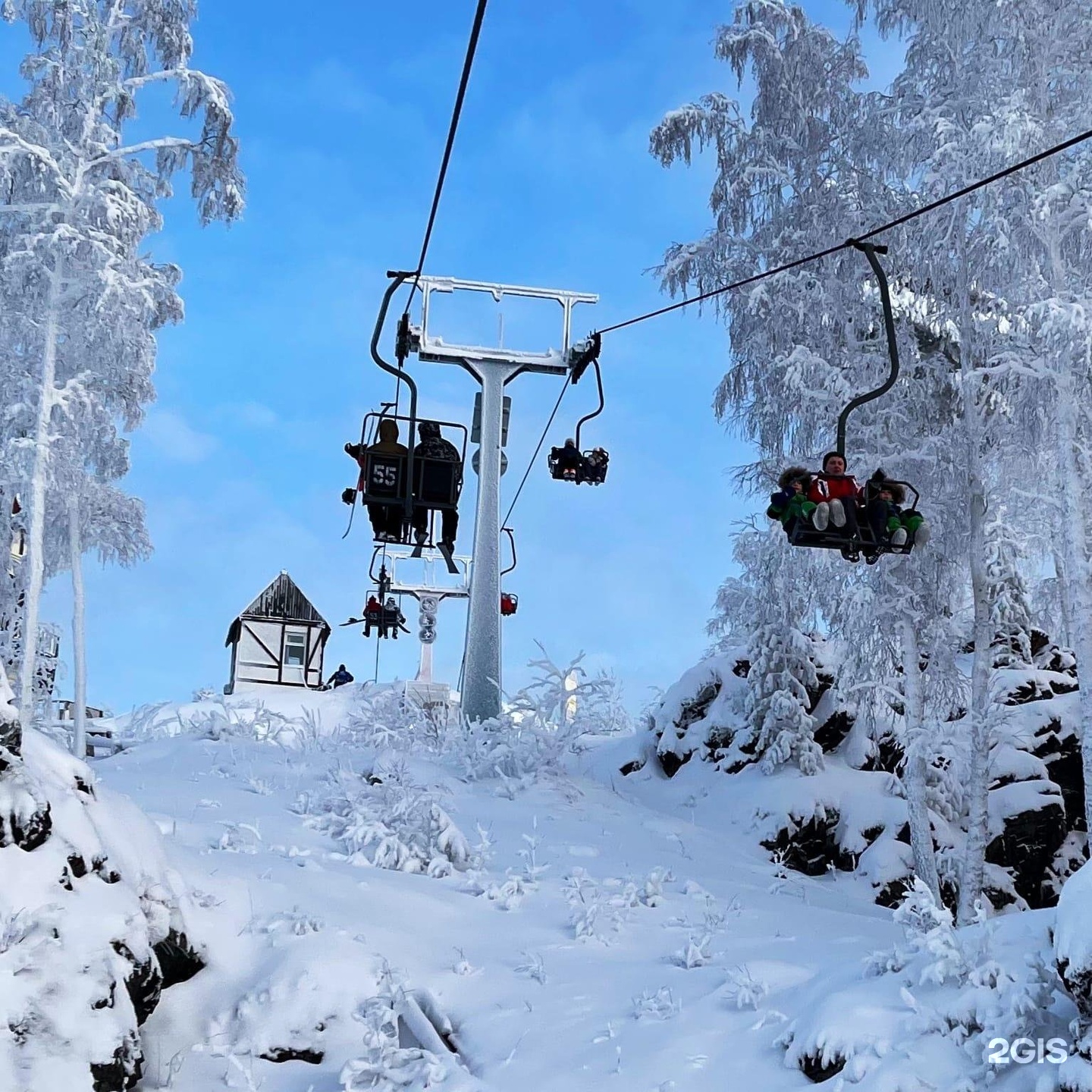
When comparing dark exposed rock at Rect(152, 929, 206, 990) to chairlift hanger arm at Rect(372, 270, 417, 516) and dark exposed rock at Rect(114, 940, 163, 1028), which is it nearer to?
dark exposed rock at Rect(114, 940, 163, 1028)

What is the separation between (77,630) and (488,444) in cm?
662

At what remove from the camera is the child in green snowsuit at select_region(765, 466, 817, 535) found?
880 centimetres

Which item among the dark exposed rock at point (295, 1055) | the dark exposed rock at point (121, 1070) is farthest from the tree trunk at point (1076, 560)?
the dark exposed rock at point (121, 1070)

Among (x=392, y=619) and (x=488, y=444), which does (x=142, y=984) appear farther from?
(x=392, y=619)

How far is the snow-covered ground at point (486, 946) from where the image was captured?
6.24 metres

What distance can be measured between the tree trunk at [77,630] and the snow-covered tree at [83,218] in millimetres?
481

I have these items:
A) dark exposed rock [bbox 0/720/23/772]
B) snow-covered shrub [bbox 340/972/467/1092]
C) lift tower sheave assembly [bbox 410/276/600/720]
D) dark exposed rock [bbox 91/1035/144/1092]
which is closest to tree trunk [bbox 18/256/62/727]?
lift tower sheave assembly [bbox 410/276/600/720]

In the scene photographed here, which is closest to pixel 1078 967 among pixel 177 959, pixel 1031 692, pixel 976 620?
pixel 177 959

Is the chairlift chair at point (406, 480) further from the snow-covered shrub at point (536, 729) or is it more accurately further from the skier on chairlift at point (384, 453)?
the snow-covered shrub at point (536, 729)

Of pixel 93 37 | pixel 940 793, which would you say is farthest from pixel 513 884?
pixel 93 37

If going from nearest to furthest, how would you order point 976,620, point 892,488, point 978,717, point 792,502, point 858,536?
1. point 792,502
2. point 858,536
3. point 892,488
4. point 978,717
5. point 976,620

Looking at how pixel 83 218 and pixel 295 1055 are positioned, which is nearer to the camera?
pixel 295 1055

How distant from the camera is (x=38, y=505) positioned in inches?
626

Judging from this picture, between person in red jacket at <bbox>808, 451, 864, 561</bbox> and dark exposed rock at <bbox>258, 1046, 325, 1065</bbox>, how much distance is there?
196 inches
